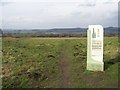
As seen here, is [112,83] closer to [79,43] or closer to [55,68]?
[55,68]

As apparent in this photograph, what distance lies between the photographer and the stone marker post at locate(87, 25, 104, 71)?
14.5 meters

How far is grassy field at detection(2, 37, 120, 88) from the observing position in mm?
13648

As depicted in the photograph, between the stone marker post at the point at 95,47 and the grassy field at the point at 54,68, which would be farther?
the stone marker post at the point at 95,47

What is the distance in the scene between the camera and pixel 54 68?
15664 mm

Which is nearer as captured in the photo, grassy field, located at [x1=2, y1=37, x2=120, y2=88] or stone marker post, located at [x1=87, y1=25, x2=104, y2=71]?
grassy field, located at [x1=2, y1=37, x2=120, y2=88]

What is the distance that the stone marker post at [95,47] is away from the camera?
1448 centimetres

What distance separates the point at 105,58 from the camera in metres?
17.3

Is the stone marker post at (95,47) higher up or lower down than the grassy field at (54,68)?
higher up

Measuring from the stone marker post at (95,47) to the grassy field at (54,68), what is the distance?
416 mm

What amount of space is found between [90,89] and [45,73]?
291 centimetres

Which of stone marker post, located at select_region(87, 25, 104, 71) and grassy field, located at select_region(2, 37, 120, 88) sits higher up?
stone marker post, located at select_region(87, 25, 104, 71)

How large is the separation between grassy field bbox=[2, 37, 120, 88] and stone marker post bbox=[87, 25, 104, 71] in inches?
16.4

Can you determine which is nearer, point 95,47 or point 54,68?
point 95,47

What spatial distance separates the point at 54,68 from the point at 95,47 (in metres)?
2.38
